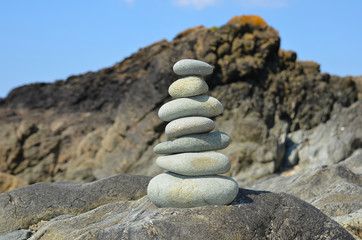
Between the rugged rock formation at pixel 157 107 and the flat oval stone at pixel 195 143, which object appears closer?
the flat oval stone at pixel 195 143

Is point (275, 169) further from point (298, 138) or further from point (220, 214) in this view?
point (220, 214)

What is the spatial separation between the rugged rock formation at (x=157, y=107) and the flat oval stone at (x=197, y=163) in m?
15.4

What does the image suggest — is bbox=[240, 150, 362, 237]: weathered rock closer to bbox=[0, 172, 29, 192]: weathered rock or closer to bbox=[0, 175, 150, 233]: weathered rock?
bbox=[0, 175, 150, 233]: weathered rock

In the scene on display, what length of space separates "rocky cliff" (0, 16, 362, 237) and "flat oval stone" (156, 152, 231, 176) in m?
15.4

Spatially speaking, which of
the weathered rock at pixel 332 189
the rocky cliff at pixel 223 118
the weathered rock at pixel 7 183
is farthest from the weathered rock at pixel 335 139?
the weathered rock at pixel 7 183

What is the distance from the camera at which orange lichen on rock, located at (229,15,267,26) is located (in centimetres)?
2778

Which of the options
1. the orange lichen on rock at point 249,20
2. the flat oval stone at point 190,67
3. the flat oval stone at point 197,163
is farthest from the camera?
the orange lichen on rock at point 249,20

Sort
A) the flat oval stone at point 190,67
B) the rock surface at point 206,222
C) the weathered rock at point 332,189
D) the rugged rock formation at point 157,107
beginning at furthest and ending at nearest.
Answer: the rugged rock formation at point 157,107 < the weathered rock at point 332,189 < the flat oval stone at point 190,67 < the rock surface at point 206,222

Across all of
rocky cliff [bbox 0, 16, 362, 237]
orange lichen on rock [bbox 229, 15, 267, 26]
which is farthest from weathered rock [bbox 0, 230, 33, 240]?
orange lichen on rock [bbox 229, 15, 267, 26]

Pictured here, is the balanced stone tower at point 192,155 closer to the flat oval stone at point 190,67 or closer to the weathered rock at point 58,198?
the flat oval stone at point 190,67

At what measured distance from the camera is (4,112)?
31.5m

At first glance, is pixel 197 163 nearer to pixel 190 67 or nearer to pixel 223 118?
pixel 190 67

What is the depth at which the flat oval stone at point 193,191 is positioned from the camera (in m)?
8.37

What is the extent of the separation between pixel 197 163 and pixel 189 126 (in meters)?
0.75
